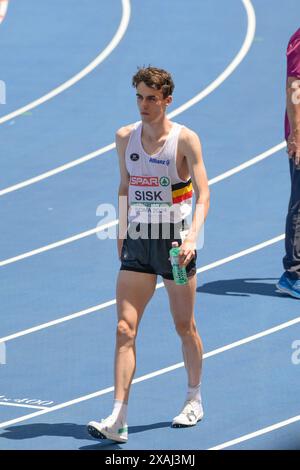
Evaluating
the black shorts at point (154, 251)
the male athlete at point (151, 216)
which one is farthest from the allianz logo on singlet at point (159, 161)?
the black shorts at point (154, 251)

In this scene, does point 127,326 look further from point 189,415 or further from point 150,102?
point 150,102

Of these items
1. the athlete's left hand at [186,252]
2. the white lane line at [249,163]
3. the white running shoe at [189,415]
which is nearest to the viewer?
the athlete's left hand at [186,252]

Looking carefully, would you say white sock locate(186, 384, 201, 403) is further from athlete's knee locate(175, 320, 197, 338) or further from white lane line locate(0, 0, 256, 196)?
white lane line locate(0, 0, 256, 196)

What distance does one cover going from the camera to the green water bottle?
30.6ft

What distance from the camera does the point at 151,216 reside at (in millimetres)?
9641

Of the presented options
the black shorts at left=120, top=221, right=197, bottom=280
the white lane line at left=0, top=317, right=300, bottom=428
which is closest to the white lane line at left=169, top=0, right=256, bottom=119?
the white lane line at left=0, top=317, right=300, bottom=428

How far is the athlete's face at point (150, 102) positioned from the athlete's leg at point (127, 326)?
1.09m

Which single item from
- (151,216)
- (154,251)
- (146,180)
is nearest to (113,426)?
(154,251)

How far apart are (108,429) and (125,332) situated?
647 millimetres

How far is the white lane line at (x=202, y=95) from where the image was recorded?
1489cm

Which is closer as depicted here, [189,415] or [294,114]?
[189,415]

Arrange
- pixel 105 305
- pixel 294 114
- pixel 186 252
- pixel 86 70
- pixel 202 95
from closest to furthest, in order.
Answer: pixel 186 252, pixel 294 114, pixel 105 305, pixel 202 95, pixel 86 70

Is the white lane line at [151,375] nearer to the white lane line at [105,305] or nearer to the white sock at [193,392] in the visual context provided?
the white sock at [193,392]

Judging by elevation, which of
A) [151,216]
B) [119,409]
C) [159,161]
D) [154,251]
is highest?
Answer: [159,161]
